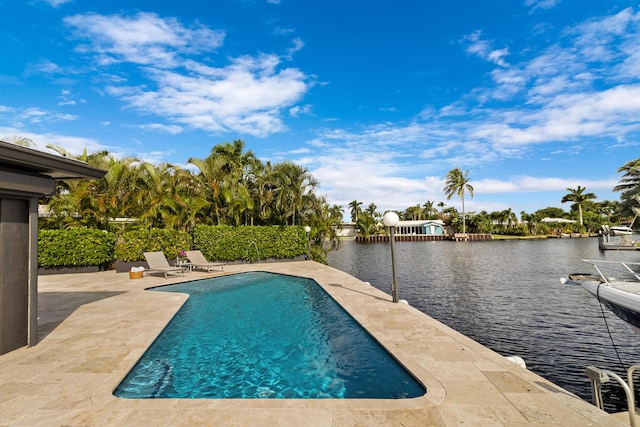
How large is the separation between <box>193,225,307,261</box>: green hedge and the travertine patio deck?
1200 centimetres

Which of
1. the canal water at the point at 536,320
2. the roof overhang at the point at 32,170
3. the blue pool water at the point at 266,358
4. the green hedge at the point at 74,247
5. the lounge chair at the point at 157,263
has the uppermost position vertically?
the roof overhang at the point at 32,170

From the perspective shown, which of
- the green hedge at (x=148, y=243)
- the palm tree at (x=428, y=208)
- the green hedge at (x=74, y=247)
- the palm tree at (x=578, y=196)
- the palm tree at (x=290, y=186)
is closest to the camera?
the green hedge at (x=74, y=247)

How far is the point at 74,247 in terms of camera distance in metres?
15.3

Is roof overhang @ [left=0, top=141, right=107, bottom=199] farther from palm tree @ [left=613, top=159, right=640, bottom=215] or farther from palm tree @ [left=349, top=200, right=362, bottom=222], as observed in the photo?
palm tree @ [left=349, top=200, right=362, bottom=222]

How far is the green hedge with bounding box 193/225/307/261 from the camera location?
19.0 m

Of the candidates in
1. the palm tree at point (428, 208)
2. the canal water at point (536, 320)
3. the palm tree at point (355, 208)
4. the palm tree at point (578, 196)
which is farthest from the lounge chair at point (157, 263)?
the palm tree at point (578, 196)

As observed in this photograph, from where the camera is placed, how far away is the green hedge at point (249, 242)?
1902 cm

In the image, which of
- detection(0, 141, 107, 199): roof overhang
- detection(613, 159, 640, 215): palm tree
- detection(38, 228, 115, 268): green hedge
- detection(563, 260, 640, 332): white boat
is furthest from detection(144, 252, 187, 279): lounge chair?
detection(613, 159, 640, 215): palm tree

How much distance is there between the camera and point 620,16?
10742 millimetres

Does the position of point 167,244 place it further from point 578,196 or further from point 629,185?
point 578,196

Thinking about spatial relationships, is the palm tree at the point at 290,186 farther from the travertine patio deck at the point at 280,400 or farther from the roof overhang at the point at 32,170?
the roof overhang at the point at 32,170

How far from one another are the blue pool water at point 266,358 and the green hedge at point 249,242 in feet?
32.4

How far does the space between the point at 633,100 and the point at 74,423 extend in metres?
20.8

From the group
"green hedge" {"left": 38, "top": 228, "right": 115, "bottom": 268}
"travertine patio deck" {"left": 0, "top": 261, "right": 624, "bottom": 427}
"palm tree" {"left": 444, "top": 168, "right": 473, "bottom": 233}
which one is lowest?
"travertine patio deck" {"left": 0, "top": 261, "right": 624, "bottom": 427}
